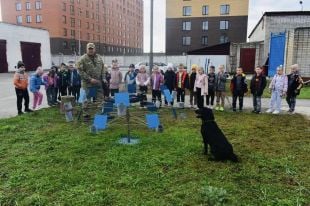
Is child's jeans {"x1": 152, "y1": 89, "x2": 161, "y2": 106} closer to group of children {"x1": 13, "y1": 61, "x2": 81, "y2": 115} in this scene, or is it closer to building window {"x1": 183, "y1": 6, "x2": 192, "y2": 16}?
group of children {"x1": 13, "y1": 61, "x2": 81, "y2": 115}

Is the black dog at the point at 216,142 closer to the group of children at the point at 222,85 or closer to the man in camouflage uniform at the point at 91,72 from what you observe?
the man in camouflage uniform at the point at 91,72

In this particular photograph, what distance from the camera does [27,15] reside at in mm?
63844

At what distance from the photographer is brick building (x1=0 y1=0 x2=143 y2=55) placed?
59562mm

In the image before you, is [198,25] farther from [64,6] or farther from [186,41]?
[64,6]

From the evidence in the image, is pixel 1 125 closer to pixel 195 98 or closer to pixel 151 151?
pixel 151 151

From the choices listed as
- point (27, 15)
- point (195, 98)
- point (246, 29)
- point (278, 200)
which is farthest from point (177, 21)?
point (278, 200)

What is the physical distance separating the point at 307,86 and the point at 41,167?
54.1 feet

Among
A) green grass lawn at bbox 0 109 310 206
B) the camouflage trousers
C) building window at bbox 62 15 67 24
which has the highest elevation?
building window at bbox 62 15 67 24

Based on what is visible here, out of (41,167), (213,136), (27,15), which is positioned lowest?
Answer: (41,167)

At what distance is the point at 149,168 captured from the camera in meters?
5.13

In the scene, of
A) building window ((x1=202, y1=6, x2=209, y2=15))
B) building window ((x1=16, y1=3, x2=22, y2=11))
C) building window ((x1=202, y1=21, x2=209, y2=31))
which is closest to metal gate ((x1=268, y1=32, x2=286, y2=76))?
building window ((x1=202, y1=21, x2=209, y2=31))

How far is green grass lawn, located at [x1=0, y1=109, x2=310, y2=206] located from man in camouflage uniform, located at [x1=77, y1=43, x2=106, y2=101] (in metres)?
1.25

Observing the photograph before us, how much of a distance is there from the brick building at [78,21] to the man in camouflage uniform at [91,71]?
5373 centimetres

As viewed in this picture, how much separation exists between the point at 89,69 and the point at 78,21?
62.1 meters
